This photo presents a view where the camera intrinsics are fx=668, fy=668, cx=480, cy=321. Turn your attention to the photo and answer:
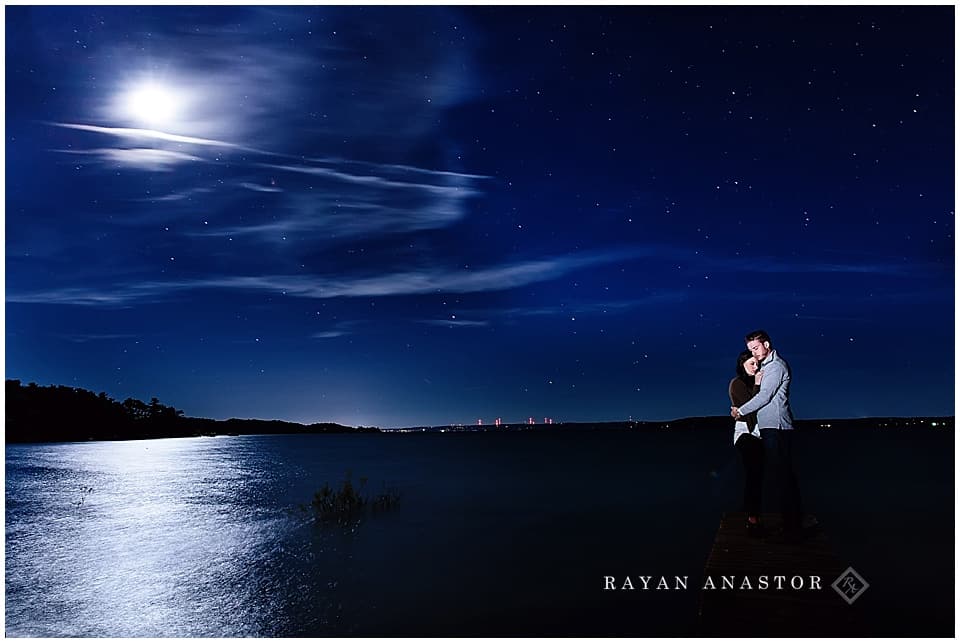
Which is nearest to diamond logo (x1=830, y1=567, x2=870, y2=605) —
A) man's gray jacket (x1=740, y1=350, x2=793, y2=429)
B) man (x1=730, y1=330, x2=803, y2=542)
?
man (x1=730, y1=330, x2=803, y2=542)

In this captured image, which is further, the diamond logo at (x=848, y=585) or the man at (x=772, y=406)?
the man at (x=772, y=406)

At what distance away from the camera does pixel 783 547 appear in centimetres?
946

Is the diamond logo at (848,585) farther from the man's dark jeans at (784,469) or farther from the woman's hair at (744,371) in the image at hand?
the woman's hair at (744,371)

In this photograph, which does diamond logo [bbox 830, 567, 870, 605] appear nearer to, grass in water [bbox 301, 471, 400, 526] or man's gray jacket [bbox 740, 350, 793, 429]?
man's gray jacket [bbox 740, 350, 793, 429]

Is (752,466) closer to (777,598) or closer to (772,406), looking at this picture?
(772,406)

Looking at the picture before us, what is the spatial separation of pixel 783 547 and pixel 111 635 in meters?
11.3

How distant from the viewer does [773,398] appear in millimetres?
9148

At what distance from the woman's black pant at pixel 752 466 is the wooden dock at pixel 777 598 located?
3.83ft

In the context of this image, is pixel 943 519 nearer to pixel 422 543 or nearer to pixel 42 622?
pixel 422 543

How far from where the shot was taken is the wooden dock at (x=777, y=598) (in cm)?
766

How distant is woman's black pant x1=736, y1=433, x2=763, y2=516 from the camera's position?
9.63 metres

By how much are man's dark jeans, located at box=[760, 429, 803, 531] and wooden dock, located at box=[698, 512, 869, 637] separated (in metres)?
0.94

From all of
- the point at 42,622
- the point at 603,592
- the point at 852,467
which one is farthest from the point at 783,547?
the point at 852,467

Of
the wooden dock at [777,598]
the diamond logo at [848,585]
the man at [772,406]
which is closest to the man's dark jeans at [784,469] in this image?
the man at [772,406]
